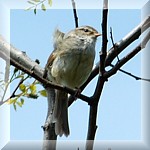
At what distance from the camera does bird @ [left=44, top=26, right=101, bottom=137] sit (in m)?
2.21

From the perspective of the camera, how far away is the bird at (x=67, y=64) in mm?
2209

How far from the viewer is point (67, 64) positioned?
2211mm

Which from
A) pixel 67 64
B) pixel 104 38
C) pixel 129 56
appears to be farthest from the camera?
pixel 67 64

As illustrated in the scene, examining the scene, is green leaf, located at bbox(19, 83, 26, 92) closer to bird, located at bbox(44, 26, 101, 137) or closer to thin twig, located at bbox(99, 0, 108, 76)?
thin twig, located at bbox(99, 0, 108, 76)

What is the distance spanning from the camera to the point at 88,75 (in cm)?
216

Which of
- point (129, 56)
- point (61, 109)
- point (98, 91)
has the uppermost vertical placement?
point (129, 56)

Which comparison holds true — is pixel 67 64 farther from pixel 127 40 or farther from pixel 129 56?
pixel 129 56

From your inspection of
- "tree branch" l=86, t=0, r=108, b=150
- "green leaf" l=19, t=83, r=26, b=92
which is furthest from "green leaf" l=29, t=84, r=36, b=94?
"tree branch" l=86, t=0, r=108, b=150

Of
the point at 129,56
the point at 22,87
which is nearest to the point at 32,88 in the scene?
the point at 22,87

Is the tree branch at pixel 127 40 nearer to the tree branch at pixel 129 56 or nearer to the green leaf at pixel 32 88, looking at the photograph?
the tree branch at pixel 129 56

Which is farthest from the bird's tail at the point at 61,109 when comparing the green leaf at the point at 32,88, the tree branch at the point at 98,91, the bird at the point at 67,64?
the tree branch at the point at 98,91

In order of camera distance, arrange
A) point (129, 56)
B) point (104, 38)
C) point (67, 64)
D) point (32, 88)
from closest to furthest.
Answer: point (104, 38) → point (129, 56) → point (32, 88) → point (67, 64)

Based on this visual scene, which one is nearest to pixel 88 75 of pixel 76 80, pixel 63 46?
pixel 76 80

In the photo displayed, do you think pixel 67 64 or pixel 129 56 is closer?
pixel 129 56
